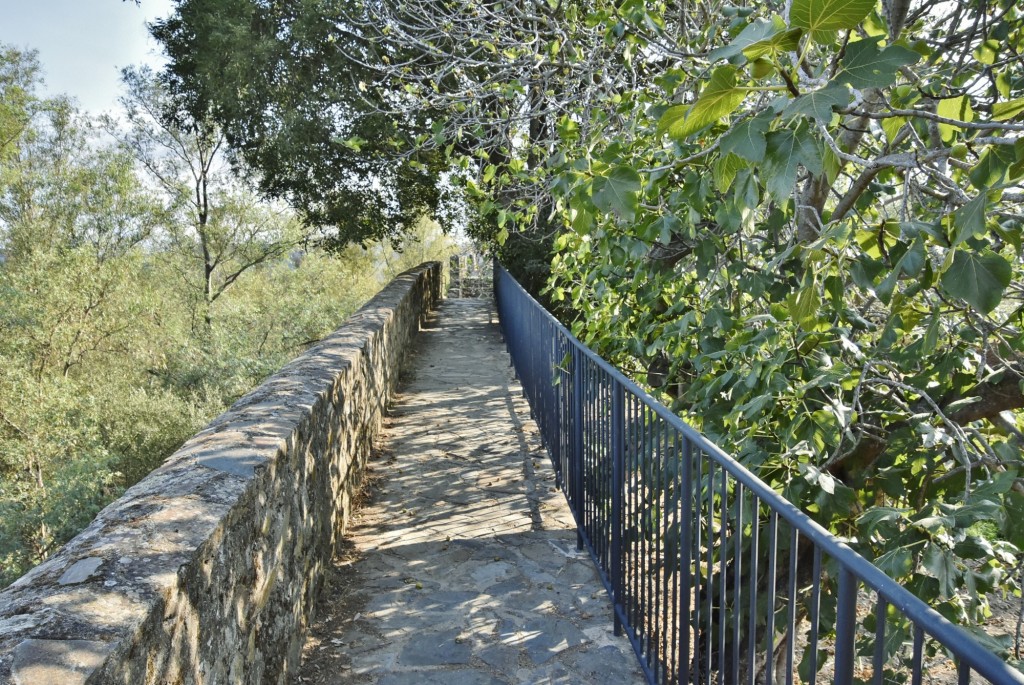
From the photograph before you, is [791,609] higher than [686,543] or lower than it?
higher

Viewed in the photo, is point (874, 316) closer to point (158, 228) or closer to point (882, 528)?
point (882, 528)

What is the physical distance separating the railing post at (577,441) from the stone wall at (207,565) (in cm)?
142

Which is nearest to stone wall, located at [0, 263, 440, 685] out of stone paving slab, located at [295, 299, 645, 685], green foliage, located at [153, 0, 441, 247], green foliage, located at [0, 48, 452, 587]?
stone paving slab, located at [295, 299, 645, 685]

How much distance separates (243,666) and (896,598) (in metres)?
2.20

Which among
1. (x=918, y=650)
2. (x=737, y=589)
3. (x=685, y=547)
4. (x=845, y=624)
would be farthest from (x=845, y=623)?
(x=685, y=547)

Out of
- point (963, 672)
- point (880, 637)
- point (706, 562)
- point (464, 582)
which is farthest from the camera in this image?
point (464, 582)

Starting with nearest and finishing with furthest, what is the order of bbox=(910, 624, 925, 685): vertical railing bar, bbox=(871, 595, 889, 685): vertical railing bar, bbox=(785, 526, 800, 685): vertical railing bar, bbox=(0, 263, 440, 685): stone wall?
bbox=(910, 624, 925, 685): vertical railing bar → bbox=(871, 595, 889, 685): vertical railing bar → bbox=(785, 526, 800, 685): vertical railing bar → bbox=(0, 263, 440, 685): stone wall

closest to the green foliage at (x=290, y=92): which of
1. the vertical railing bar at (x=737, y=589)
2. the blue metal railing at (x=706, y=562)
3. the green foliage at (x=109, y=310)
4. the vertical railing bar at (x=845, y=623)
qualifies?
the green foliage at (x=109, y=310)

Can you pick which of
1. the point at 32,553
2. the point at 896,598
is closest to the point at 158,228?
the point at 32,553

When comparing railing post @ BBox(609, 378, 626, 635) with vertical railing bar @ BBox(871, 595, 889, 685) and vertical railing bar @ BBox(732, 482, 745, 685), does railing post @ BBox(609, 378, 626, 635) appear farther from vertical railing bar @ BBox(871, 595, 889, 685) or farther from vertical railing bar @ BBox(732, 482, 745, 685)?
vertical railing bar @ BBox(871, 595, 889, 685)

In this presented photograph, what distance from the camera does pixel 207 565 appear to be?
2.39 metres

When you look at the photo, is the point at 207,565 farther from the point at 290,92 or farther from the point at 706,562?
the point at 290,92

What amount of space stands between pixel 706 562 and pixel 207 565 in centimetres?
179

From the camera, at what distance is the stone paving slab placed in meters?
3.49
